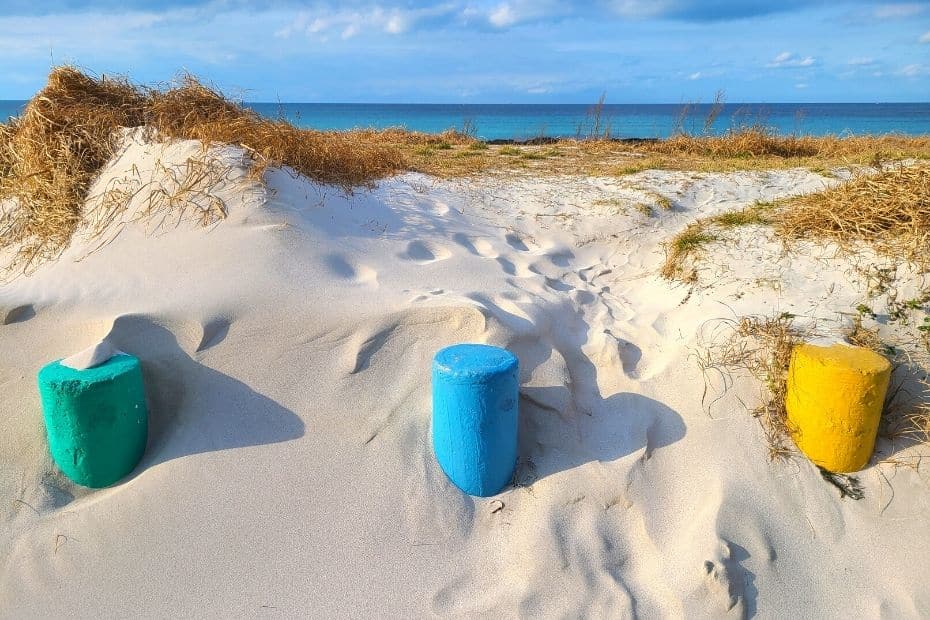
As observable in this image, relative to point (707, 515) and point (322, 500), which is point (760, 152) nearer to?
point (707, 515)

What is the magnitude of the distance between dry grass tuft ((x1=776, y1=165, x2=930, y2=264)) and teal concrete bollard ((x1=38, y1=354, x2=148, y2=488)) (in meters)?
4.10

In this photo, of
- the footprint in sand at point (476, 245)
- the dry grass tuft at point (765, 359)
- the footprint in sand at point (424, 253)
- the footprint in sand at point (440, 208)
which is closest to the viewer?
the dry grass tuft at point (765, 359)

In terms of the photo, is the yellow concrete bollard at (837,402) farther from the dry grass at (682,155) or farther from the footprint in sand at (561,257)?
the dry grass at (682,155)

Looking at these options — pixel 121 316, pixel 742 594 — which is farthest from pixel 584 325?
pixel 121 316

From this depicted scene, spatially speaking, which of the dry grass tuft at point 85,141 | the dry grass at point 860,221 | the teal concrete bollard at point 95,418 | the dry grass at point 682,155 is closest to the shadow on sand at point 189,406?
the teal concrete bollard at point 95,418

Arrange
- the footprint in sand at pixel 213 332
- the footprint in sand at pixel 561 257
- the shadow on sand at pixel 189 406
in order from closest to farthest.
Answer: the shadow on sand at pixel 189 406 < the footprint in sand at pixel 213 332 < the footprint in sand at pixel 561 257

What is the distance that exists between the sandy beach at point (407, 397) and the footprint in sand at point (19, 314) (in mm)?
14

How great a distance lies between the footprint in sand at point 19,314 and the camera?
3.64 m

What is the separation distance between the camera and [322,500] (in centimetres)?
304

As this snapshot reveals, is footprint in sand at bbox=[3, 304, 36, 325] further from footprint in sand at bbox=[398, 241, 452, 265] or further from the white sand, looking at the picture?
footprint in sand at bbox=[398, 241, 452, 265]

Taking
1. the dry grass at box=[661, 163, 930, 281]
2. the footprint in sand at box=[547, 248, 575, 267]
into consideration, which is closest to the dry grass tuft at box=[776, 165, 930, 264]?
the dry grass at box=[661, 163, 930, 281]

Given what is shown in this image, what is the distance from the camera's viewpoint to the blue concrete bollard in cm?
293

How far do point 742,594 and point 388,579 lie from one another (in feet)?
4.70

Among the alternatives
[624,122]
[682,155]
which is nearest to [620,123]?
[624,122]
